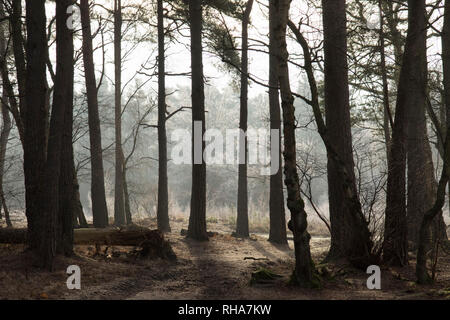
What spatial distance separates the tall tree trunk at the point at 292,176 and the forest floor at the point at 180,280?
312mm

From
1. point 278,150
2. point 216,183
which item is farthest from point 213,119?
point 278,150

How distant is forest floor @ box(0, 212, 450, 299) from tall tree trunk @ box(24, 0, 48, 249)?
2.35ft

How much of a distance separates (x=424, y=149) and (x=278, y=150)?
5.77 metres

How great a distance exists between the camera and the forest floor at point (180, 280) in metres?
7.12

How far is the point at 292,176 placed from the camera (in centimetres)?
740

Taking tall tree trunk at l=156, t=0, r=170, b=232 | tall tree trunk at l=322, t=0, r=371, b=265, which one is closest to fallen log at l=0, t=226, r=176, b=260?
tall tree trunk at l=322, t=0, r=371, b=265

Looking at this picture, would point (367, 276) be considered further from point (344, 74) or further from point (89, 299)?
point (89, 299)

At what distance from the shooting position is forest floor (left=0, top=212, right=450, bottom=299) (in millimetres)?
7115

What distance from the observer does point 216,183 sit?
47938mm

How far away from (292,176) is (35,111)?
4.63 m

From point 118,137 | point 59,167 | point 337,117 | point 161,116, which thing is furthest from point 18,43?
point 118,137

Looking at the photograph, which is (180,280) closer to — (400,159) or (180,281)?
(180,281)

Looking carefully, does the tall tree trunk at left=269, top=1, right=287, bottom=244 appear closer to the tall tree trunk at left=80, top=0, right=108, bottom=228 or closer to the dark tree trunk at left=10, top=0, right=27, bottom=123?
the tall tree trunk at left=80, top=0, right=108, bottom=228

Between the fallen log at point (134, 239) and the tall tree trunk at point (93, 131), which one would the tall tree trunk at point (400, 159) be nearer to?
the fallen log at point (134, 239)
